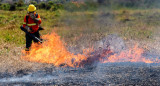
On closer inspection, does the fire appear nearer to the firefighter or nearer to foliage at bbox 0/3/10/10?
the firefighter

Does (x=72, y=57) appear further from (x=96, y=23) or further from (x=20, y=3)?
(x=20, y=3)

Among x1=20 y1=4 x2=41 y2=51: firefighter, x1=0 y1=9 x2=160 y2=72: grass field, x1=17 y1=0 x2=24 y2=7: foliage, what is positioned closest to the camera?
x1=20 y1=4 x2=41 y2=51: firefighter

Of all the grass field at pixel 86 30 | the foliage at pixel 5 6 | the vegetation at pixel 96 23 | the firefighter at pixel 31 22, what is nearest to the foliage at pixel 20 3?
the foliage at pixel 5 6

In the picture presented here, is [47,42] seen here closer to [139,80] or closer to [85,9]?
[85,9]

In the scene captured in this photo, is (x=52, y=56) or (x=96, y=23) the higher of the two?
(x=96, y=23)

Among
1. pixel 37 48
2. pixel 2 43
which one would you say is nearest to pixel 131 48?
pixel 37 48

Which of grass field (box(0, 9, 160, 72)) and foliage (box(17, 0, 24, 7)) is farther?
foliage (box(17, 0, 24, 7))

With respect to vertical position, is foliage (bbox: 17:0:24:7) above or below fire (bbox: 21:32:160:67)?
above

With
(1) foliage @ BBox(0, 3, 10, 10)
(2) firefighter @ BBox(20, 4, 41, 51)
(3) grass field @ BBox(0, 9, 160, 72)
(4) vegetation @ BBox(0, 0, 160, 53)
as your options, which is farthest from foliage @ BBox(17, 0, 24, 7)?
(2) firefighter @ BBox(20, 4, 41, 51)

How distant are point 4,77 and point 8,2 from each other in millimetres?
14608

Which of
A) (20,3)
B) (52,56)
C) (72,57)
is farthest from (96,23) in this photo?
(20,3)

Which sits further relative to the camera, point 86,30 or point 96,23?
point 86,30

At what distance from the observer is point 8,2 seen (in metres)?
18.4

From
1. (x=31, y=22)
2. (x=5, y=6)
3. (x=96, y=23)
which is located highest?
(x=5, y=6)
